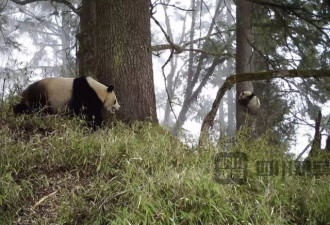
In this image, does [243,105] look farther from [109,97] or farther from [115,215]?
[115,215]

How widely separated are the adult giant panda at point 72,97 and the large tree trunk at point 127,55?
0.64ft

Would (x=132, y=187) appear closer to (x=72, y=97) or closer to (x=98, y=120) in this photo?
(x=98, y=120)

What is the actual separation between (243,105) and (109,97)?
3.98m

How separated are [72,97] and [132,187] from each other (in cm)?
261

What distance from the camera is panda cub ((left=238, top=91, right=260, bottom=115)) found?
855 cm

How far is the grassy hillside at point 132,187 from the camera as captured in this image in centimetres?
309

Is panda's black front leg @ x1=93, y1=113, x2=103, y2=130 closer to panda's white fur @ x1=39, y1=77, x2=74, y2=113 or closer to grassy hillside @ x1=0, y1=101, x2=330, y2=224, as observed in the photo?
panda's white fur @ x1=39, y1=77, x2=74, y2=113

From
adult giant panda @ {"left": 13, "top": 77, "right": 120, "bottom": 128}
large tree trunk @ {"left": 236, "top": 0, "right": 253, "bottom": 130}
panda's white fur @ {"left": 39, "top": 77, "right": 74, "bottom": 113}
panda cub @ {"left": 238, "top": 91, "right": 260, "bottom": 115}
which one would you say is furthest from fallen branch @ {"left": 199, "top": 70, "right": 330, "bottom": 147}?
large tree trunk @ {"left": 236, "top": 0, "right": 253, "bottom": 130}

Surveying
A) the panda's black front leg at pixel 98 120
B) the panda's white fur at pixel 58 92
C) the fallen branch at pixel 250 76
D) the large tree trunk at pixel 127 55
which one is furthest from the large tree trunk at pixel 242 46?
the panda's white fur at pixel 58 92

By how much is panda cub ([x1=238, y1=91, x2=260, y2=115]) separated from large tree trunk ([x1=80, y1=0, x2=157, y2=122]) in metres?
3.57

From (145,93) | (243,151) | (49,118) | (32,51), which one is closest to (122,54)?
(145,93)

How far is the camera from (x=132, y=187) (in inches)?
128

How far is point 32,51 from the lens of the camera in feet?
103

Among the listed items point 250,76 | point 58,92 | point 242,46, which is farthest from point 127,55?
point 242,46
